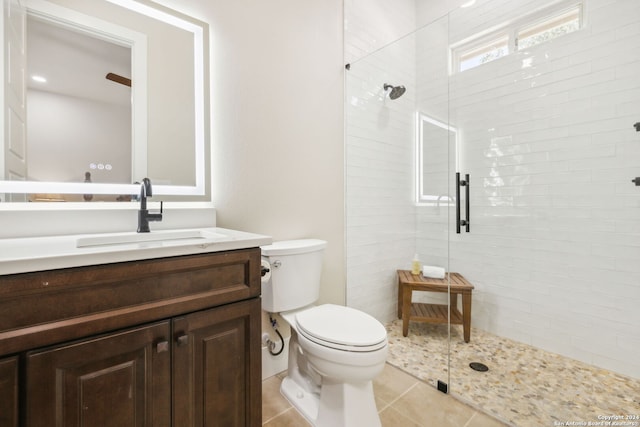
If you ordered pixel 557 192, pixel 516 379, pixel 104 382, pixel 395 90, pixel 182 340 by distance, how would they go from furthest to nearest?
pixel 395 90 → pixel 557 192 → pixel 516 379 → pixel 182 340 → pixel 104 382

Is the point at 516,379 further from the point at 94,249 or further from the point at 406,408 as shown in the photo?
the point at 94,249

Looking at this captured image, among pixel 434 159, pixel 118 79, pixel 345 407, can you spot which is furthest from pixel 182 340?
pixel 434 159

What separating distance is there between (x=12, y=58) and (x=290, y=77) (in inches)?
48.6

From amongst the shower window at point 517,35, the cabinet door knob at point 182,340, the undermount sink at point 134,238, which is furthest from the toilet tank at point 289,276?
the shower window at point 517,35

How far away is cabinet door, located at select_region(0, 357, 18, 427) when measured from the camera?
25.2 inches

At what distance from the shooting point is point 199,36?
57.2 inches

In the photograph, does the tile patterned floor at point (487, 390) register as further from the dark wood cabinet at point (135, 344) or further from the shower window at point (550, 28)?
→ the shower window at point (550, 28)

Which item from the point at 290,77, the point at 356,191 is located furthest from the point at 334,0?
the point at 356,191

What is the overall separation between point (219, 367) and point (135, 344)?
28 centimetres

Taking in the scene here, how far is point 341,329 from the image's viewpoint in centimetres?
129

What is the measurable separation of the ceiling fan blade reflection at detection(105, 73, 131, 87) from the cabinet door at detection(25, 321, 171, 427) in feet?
3.58

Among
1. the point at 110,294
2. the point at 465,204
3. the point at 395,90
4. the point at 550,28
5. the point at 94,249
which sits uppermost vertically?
the point at 550,28

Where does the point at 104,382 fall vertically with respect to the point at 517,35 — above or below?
below

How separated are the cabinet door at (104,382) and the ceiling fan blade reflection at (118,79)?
1092 mm
